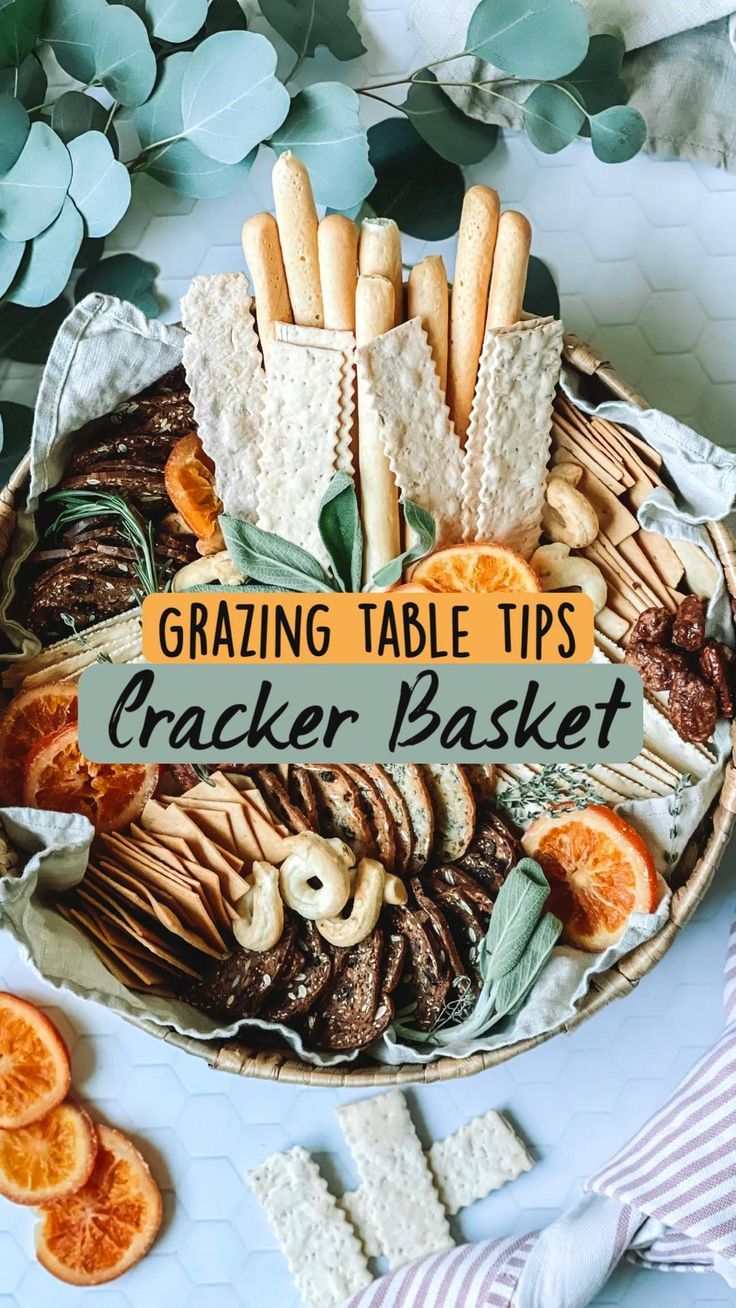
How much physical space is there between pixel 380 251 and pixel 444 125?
32 centimetres

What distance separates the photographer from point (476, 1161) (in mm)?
1342

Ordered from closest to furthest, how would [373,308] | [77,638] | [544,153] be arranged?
1. [373,308]
2. [77,638]
3. [544,153]

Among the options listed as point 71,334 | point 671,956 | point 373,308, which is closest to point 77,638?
point 71,334

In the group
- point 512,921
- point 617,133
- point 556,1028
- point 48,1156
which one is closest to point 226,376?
point 617,133

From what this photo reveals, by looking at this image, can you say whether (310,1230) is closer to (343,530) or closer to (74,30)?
(343,530)

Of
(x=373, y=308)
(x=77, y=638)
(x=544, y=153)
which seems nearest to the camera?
(x=373, y=308)

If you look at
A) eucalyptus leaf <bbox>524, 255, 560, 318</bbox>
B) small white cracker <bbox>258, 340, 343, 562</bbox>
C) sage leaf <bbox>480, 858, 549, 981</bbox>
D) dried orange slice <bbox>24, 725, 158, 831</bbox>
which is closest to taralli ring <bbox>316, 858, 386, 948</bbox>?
sage leaf <bbox>480, 858, 549, 981</bbox>

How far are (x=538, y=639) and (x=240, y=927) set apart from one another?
45 centimetres

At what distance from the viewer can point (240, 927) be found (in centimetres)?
121

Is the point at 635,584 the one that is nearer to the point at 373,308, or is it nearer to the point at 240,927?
the point at 373,308

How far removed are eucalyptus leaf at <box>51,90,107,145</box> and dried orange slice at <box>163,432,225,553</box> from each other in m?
0.39

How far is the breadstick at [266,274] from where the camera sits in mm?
1204

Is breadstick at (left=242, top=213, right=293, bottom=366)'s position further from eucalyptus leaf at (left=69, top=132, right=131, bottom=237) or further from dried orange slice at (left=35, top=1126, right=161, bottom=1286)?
dried orange slice at (left=35, top=1126, right=161, bottom=1286)

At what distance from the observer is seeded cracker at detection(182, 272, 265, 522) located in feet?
4.04
